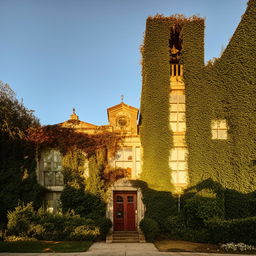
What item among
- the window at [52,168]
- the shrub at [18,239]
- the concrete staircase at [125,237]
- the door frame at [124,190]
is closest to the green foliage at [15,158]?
the window at [52,168]

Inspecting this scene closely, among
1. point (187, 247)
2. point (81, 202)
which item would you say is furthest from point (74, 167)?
point (187, 247)

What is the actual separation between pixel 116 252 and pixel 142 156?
808 cm

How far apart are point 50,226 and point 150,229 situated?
598 cm

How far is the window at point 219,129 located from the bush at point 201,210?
4534 millimetres

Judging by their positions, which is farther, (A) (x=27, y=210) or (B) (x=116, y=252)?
(A) (x=27, y=210)

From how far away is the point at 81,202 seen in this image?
60.8 ft

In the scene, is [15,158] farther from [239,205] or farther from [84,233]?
[239,205]

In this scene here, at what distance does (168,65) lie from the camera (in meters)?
20.6

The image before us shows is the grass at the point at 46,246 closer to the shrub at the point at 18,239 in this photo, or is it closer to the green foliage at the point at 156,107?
the shrub at the point at 18,239

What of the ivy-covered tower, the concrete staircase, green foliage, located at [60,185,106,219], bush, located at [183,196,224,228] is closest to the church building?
the ivy-covered tower

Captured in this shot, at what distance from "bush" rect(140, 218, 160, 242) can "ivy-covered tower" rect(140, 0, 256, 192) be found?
275cm

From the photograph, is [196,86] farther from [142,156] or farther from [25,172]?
[25,172]

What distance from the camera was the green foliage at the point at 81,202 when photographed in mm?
18328

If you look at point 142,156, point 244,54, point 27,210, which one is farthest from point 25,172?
point 244,54
